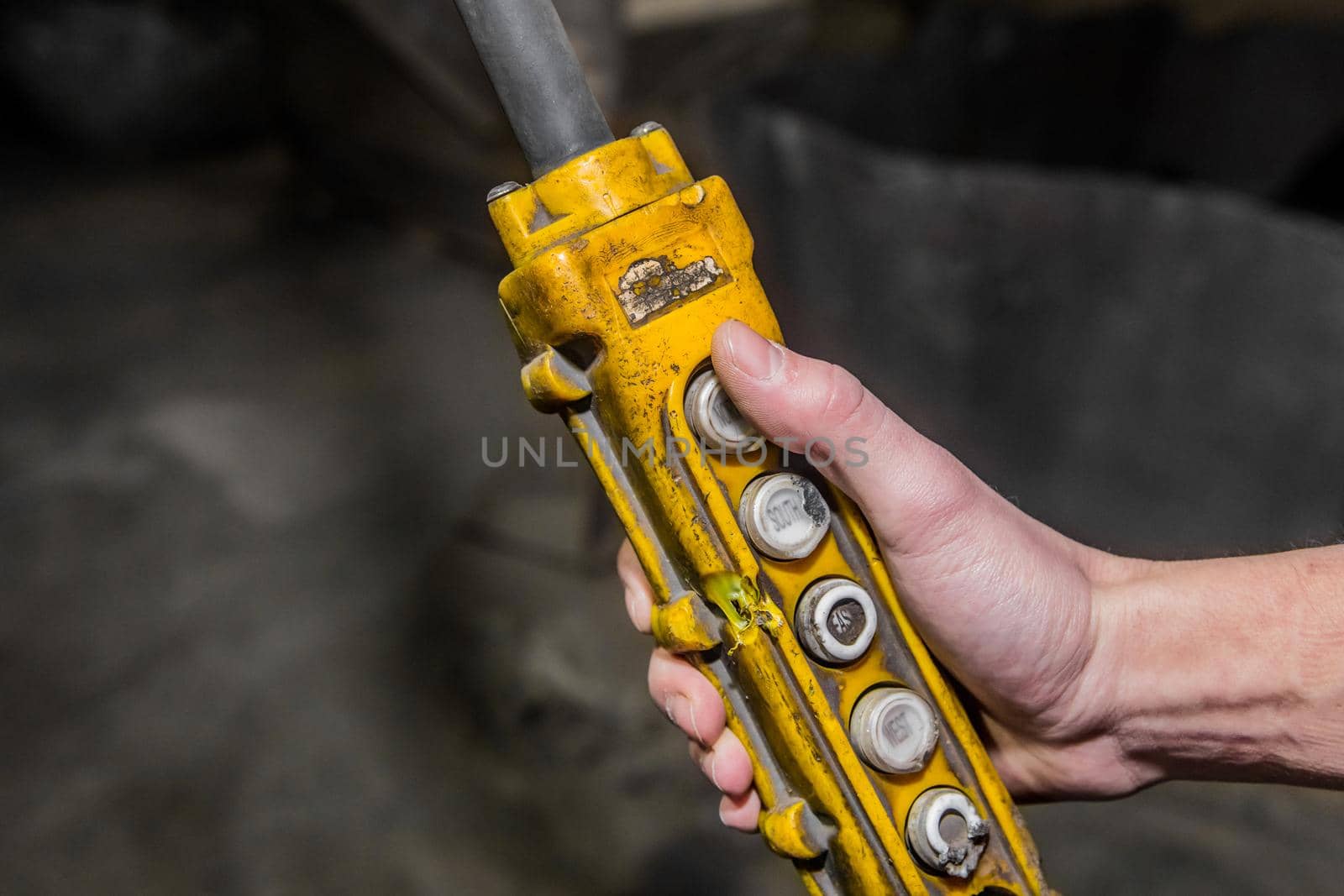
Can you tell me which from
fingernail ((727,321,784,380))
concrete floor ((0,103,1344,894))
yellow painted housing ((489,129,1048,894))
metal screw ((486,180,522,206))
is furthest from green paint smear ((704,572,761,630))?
concrete floor ((0,103,1344,894))

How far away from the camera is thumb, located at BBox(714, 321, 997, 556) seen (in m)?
0.48

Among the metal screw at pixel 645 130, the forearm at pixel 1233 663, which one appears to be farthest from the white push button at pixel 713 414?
the forearm at pixel 1233 663

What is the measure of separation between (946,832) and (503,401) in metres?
1.33

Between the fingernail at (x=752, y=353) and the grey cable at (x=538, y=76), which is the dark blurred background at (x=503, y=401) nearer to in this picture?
the fingernail at (x=752, y=353)

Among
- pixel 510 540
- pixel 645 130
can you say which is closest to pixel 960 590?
pixel 645 130

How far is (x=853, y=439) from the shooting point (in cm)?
52

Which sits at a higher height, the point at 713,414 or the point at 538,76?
the point at 538,76

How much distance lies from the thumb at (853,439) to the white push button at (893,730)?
0.28ft

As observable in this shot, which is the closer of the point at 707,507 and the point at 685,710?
the point at 707,507

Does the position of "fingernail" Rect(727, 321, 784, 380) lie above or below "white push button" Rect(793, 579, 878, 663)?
above

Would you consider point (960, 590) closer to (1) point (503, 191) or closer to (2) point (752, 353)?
(2) point (752, 353)

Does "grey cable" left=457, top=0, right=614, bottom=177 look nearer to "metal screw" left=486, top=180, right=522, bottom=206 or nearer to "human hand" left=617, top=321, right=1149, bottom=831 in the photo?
"metal screw" left=486, top=180, right=522, bottom=206

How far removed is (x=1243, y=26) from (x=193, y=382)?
199cm

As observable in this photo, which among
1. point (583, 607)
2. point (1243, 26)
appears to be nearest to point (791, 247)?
point (583, 607)
